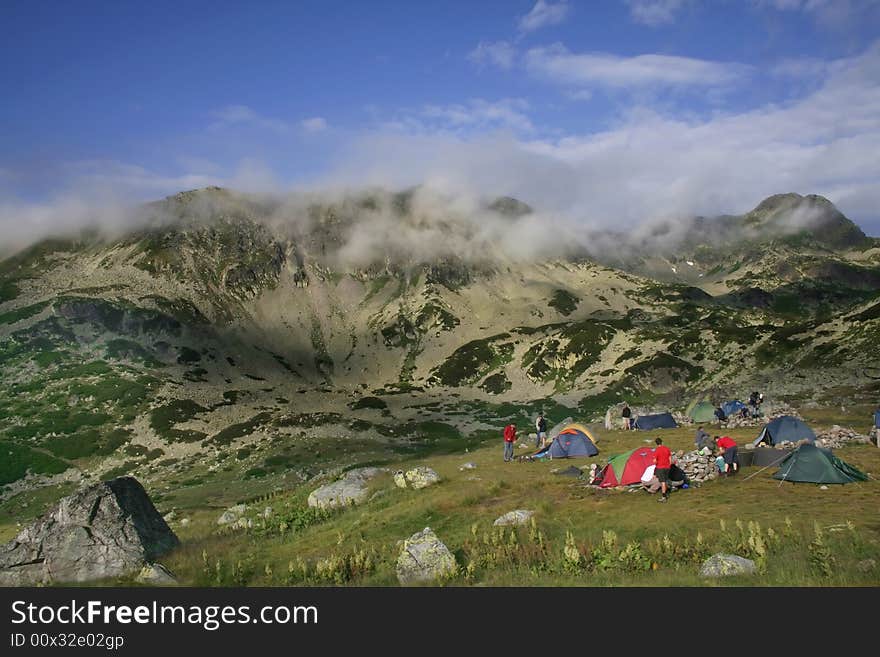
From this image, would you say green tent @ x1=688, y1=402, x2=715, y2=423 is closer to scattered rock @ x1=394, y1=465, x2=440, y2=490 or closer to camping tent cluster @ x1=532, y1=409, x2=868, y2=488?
camping tent cluster @ x1=532, y1=409, x2=868, y2=488

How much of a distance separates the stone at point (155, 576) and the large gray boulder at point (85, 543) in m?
1.52

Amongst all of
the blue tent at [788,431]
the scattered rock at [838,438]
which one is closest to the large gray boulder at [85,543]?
the blue tent at [788,431]

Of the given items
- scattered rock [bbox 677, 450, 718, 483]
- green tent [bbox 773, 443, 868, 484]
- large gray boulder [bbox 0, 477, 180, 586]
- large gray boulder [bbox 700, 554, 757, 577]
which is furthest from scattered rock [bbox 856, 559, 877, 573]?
large gray boulder [bbox 0, 477, 180, 586]

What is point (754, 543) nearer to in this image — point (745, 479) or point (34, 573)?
point (745, 479)

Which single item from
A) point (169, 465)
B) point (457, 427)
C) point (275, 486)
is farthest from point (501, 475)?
point (457, 427)

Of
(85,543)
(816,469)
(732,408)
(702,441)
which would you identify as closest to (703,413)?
(732,408)

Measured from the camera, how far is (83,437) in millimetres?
97188

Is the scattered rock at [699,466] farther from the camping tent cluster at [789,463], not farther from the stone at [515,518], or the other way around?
the stone at [515,518]

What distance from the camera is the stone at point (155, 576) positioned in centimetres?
1806

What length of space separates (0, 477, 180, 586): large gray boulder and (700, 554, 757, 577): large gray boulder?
756 inches

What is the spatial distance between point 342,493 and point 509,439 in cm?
1224

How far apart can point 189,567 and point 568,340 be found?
161485 mm

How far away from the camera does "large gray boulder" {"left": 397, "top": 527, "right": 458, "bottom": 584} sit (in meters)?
16.2

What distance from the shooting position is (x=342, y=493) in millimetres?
31141
